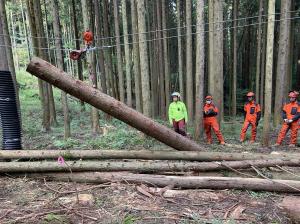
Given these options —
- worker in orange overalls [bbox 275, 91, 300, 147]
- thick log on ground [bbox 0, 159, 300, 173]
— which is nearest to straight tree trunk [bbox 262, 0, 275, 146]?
worker in orange overalls [bbox 275, 91, 300, 147]

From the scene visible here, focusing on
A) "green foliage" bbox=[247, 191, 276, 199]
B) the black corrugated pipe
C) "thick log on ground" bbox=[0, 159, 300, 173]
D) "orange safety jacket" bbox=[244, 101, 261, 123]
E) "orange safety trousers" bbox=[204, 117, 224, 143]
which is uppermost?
the black corrugated pipe

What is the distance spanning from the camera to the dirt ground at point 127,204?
374 cm

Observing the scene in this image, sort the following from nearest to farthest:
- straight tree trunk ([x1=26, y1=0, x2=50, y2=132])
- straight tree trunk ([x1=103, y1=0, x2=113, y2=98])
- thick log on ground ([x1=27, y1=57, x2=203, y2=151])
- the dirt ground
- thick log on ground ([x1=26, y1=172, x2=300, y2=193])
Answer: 1. the dirt ground
2. thick log on ground ([x1=27, y1=57, x2=203, y2=151])
3. thick log on ground ([x1=26, y1=172, x2=300, y2=193])
4. straight tree trunk ([x1=26, y1=0, x2=50, y2=132])
5. straight tree trunk ([x1=103, y1=0, x2=113, y2=98])

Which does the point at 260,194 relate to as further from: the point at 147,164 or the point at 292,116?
the point at 292,116

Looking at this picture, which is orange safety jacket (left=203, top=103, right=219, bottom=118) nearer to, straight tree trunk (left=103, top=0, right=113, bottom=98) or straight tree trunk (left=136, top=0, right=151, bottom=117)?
straight tree trunk (left=136, top=0, right=151, bottom=117)

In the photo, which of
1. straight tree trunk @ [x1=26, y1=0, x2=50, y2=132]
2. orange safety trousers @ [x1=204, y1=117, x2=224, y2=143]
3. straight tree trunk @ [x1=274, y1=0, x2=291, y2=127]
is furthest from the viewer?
straight tree trunk @ [x1=26, y1=0, x2=50, y2=132]

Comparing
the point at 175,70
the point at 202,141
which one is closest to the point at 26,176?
the point at 202,141

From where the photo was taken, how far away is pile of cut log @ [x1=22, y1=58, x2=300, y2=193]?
4605 millimetres

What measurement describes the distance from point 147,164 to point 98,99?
4.71 ft

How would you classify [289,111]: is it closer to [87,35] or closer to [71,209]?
[87,35]

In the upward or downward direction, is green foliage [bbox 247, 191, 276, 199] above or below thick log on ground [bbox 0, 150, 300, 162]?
below

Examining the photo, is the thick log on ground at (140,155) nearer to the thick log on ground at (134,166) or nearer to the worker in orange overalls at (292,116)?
the thick log on ground at (134,166)

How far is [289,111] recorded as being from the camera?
392 inches

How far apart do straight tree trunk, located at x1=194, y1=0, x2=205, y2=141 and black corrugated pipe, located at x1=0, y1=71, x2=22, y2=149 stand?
6480mm
